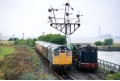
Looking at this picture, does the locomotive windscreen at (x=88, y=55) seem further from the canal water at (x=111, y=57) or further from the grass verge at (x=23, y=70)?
the canal water at (x=111, y=57)

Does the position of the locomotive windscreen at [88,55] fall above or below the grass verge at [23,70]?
above

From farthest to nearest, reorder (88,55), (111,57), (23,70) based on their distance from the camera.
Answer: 1. (111,57)
2. (88,55)
3. (23,70)

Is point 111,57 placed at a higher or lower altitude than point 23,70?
lower

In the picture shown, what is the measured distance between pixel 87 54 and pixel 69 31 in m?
3.72

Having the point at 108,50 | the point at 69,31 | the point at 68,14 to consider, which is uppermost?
the point at 68,14

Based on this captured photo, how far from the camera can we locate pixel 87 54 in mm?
13273

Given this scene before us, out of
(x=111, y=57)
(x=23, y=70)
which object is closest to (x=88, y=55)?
(x=23, y=70)

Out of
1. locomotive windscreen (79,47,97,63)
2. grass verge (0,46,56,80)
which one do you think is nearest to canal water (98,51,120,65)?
locomotive windscreen (79,47,97,63)

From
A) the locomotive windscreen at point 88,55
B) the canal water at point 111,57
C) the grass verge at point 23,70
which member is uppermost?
the locomotive windscreen at point 88,55

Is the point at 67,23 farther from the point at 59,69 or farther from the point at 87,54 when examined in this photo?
the point at 59,69

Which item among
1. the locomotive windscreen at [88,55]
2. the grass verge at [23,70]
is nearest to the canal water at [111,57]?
the locomotive windscreen at [88,55]

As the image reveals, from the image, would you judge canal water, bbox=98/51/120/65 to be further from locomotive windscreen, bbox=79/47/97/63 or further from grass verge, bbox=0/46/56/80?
grass verge, bbox=0/46/56/80

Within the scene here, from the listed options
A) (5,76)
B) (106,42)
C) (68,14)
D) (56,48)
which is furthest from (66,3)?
(106,42)

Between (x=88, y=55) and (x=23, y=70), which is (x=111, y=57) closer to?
(x=88, y=55)
